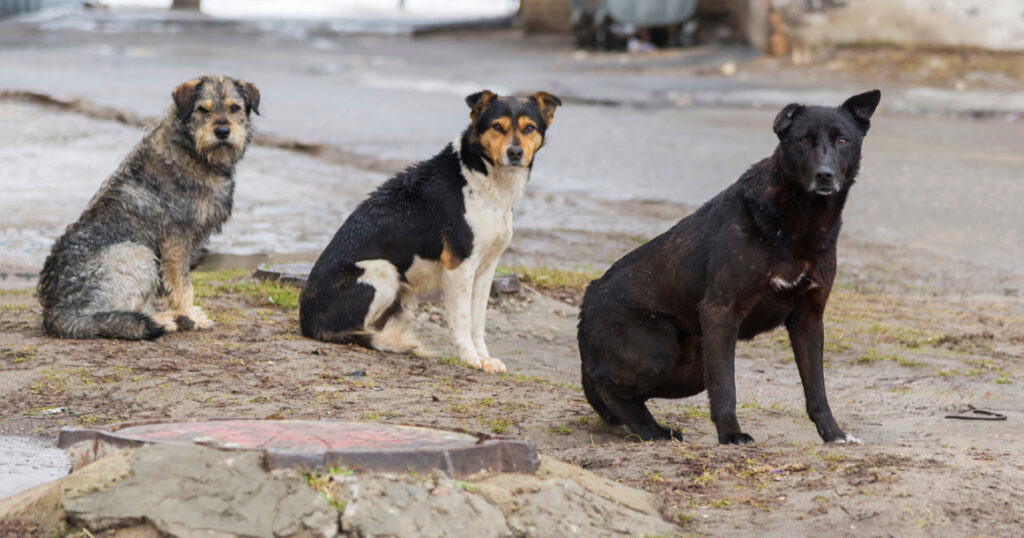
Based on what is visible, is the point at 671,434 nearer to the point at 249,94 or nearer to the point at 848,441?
the point at 848,441

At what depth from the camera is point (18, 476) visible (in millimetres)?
5207

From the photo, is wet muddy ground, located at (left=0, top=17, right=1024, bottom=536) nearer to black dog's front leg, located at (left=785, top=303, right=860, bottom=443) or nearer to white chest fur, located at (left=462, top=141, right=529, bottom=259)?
black dog's front leg, located at (left=785, top=303, right=860, bottom=443)

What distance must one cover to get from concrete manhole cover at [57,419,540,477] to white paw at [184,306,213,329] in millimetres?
3312

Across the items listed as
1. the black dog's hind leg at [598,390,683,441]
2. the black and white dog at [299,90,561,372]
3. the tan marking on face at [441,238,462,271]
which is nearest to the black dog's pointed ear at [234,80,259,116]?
the black and white dog at [299,90,561,372]

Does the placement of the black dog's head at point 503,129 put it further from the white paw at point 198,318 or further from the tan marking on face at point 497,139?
the white paw at point 198,318

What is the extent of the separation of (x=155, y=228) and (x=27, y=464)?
2.79 meters

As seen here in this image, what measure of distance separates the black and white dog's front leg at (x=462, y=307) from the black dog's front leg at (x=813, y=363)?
240 cm

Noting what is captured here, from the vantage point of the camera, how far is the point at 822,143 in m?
5.66

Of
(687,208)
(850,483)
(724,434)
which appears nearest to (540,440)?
(724,434)

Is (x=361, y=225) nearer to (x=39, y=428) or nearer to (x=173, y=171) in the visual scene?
(x=173, y=171)

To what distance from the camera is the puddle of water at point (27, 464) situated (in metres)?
5.11

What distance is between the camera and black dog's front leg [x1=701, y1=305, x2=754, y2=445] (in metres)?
5.78

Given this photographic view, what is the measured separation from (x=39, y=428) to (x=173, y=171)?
2.52 meters

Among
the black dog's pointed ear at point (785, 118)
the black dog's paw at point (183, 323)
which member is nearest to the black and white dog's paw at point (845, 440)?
the black dog's pointed ear at point (785, 118)
